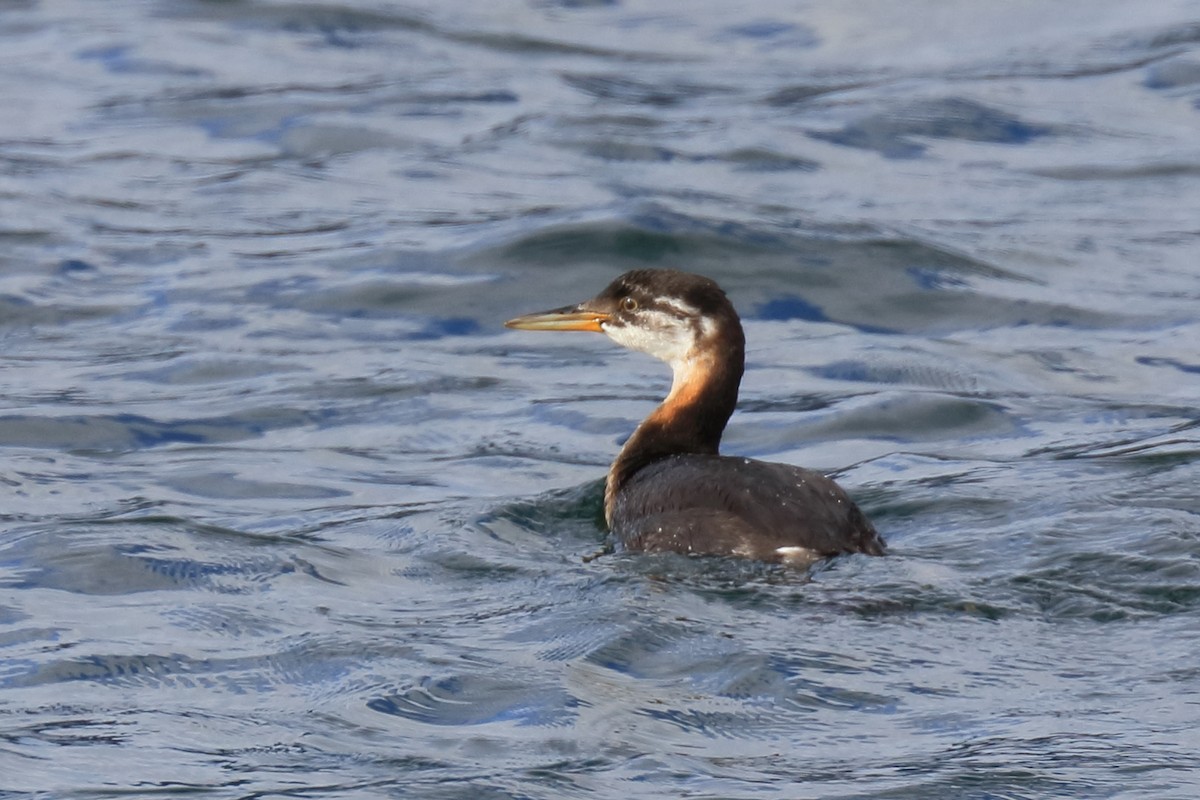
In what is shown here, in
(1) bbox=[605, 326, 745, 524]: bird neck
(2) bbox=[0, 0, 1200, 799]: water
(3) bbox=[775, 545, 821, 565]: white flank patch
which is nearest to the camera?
(2) bbox=[0, 0, 1200, 799]: water

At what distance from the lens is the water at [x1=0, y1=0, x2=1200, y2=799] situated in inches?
239

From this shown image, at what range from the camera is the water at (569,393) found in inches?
239

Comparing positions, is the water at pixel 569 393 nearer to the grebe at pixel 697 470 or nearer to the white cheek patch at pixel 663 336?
the grebe at pixel 697 470

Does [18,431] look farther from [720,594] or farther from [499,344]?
[720,594]

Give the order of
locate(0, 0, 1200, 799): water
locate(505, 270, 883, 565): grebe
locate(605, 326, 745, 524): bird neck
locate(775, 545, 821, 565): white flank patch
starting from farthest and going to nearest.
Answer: locate(605, 326, 745, 524): bird neck, locate(505, 270, 883, 565): grebe, locate(775, 545, 821, 565): white flank patch, locate(0, 0, 1200, 799): water

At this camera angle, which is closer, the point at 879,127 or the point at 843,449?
the point at 843,449

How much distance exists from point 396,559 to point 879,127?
8827mm

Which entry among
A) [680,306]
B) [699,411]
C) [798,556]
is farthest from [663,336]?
[798,556]

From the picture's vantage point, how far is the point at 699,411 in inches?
342

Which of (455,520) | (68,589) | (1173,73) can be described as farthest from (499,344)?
(1173,73)

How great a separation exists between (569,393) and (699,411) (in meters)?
2.25

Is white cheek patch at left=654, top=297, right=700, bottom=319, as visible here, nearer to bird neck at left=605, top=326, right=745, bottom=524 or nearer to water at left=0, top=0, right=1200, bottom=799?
bird neck at left=605, top=326, right=745, bottom=524

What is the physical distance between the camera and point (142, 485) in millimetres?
9195

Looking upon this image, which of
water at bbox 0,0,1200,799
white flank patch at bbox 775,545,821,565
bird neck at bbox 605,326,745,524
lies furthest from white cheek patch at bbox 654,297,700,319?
white flank patch at bbox 775,545,821,565
